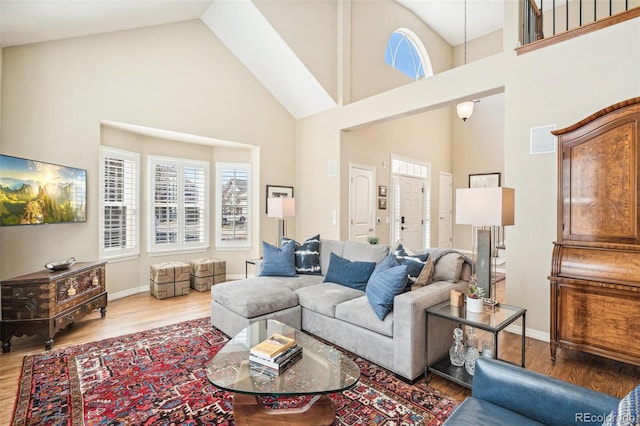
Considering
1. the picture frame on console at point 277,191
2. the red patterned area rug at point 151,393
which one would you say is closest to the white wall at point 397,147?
the picture frame on console at point 277,191

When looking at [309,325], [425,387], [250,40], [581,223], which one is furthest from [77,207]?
[581,223]

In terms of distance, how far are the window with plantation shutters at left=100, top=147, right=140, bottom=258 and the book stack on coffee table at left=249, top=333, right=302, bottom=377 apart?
3713 mm

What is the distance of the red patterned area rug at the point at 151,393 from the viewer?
1.97 metres

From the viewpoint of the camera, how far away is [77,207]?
149 inches

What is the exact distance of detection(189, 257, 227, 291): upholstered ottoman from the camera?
5.01 meters

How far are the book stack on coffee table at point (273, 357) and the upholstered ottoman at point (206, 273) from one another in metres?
3.41

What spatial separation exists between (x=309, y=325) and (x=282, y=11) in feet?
14.4

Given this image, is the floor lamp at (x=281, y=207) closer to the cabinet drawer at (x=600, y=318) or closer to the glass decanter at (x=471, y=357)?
the glass decanter at (x=471, y=357)

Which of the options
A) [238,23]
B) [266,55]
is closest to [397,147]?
[266,55]

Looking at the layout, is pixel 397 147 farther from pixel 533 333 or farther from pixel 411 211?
pixel 533 333

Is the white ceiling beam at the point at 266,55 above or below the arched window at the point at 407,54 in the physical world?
below

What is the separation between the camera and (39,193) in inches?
128

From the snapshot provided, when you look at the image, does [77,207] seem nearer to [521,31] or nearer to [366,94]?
[366,94]

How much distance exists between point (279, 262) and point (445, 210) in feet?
18.4
